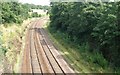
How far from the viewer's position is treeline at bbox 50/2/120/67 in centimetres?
2938

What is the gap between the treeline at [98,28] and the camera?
29.4m

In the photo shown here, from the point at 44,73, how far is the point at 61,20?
98.0 ft

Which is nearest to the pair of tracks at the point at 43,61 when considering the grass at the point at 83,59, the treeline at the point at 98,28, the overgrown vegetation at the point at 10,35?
the grass at the point at 83,59

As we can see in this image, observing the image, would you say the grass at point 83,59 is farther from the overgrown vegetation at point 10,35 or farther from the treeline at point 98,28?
the overgrown vegetation at point 10,35

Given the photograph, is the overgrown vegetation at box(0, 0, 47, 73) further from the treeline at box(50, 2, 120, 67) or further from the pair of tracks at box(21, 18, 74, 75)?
the treeline at box(50, 2, 120, 67)

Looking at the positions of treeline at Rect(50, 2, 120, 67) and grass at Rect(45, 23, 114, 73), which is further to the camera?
grass at Rect(45, 23, 114, 73)

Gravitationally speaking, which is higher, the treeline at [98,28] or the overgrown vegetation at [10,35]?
the treeline at [98,28]

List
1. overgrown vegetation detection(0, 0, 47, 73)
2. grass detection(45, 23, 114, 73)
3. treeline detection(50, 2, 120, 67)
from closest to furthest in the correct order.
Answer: treeline detection(50, 2, 120, 67) → grass detection(45, 23, 114, 73) → overgrown vegetation detection(0, 0, 47, 73)

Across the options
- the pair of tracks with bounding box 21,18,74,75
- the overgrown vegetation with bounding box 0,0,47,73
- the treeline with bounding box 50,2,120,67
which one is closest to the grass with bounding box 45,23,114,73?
the treeline with bounding box 50,2,120,67

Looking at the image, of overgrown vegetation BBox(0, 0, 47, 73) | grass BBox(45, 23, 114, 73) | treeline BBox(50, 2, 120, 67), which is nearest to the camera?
treeline BBox(50, 2, 120, 67)

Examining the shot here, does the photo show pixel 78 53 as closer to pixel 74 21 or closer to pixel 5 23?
pixel 74 21

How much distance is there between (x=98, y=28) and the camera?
32.7m

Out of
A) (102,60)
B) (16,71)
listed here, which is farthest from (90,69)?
(16,71)

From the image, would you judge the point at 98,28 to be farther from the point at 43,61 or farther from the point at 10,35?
the point at 10,35
